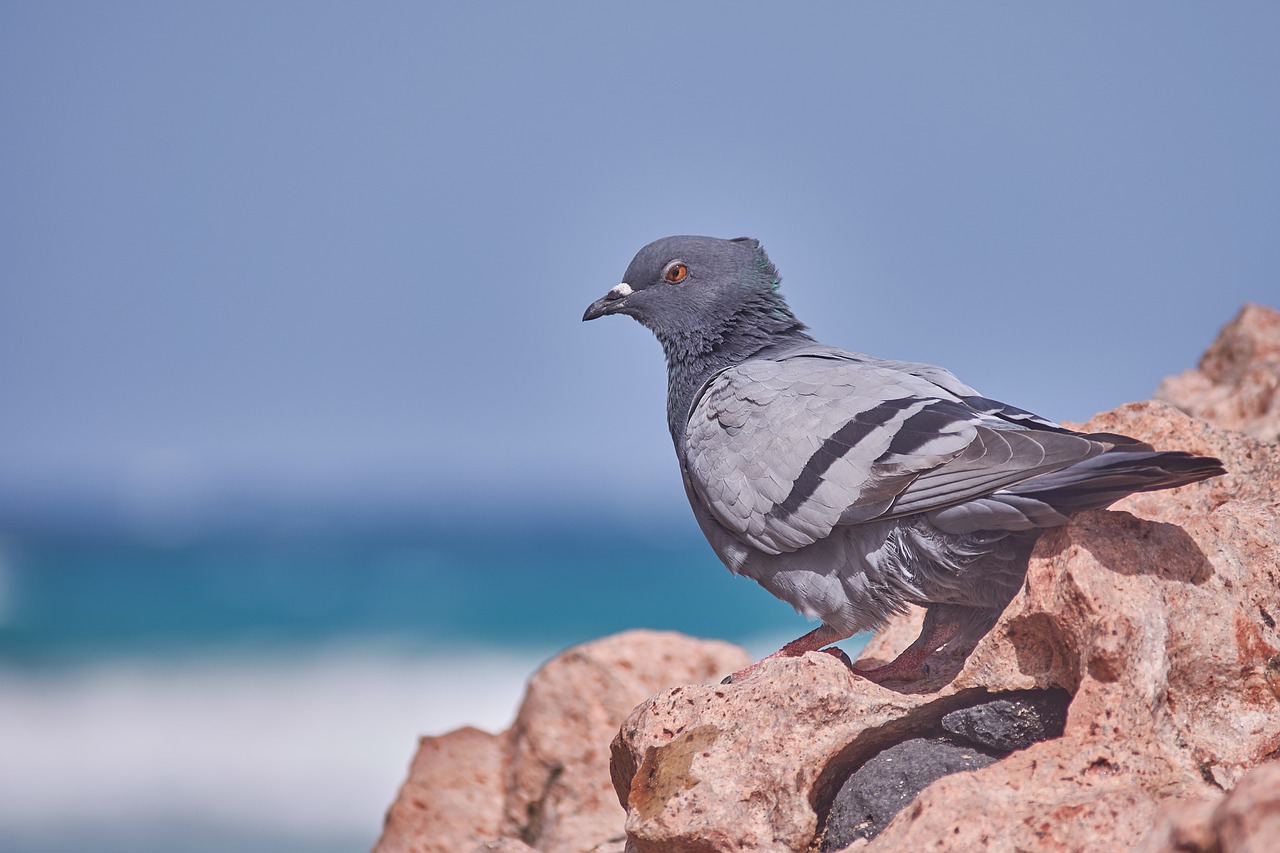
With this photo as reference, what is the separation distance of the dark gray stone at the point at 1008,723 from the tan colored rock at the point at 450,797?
159 inches

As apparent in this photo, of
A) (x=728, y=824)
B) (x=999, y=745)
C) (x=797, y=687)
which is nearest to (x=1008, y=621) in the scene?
(x=999, y=745)

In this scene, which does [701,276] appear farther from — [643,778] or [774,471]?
[643,778]

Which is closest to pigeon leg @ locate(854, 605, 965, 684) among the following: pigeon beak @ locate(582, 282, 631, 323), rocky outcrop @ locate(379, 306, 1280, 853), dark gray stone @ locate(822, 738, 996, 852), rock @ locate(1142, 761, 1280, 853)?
rocky outcrop @ locate(379, 306, 1280, 853)

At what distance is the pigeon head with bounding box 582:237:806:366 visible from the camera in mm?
6680

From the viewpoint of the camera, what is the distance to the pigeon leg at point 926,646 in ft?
16.6

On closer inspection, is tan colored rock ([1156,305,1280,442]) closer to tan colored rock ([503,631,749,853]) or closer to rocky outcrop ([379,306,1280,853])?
rocky outcrop ([379,306,1280,853])

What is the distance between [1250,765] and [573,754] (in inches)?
183

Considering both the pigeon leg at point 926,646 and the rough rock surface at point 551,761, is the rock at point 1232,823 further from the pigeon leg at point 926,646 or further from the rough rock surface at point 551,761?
the rough rock surface at point 551,761

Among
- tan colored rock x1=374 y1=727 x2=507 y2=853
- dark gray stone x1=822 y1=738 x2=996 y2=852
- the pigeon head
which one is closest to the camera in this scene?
dark gray stone x1=822 y1=738 x2=996 y2=852

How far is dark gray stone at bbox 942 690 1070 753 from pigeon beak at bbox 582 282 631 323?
13.0 feet

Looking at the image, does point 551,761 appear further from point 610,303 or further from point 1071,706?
point 1071,706

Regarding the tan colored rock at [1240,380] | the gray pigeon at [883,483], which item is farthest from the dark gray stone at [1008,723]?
the tan colored rock at [1240,380]

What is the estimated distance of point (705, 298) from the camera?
6.92 meters

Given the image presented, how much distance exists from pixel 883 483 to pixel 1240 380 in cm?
449
